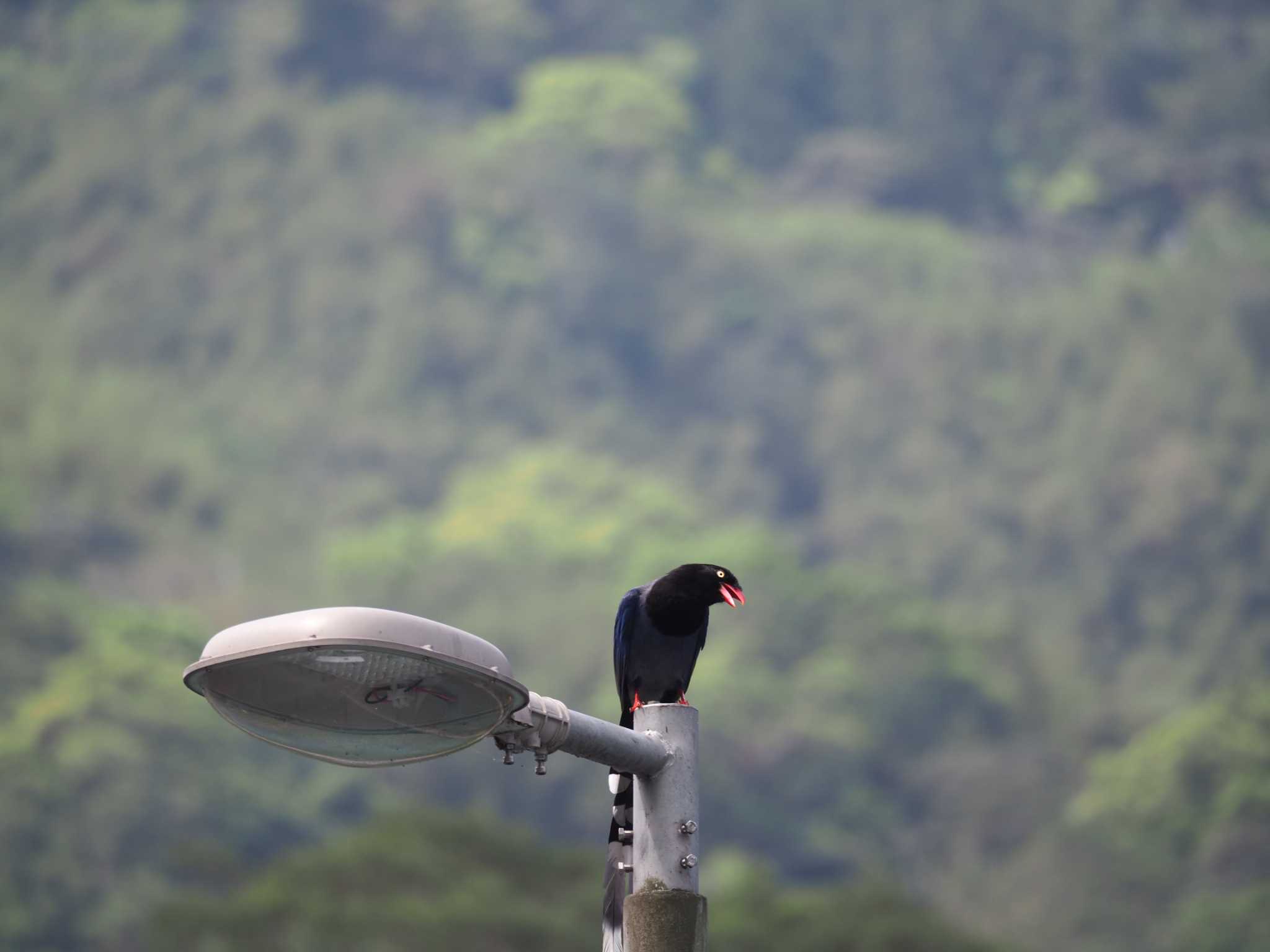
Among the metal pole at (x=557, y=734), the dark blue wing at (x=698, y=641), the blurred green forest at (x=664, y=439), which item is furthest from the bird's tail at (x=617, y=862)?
the blurred green forest at (x=664, y=439)

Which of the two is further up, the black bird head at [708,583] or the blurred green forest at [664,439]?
the blurred green forest at [664,439]

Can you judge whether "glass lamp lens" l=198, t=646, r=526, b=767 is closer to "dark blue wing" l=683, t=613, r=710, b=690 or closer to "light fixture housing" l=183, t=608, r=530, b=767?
"light fixture housing" l=183, t=608, r=530, b=767

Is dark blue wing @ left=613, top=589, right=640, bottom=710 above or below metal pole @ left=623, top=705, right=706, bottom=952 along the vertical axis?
above

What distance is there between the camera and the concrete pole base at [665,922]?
6.67 metres

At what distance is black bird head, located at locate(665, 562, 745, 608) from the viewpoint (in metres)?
9.91

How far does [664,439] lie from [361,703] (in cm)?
13423

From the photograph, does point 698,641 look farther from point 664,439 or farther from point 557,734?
point 664,439

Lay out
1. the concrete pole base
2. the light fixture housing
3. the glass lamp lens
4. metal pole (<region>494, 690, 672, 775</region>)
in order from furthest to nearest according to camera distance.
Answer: the concrete pole base < metal pole (<region>494, 690, 672, 775</region>) < the glass lamp lens < the light fixture housing

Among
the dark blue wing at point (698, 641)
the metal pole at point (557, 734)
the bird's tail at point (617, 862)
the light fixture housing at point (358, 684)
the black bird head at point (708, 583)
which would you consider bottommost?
the light fixture housing at point (358, 684)

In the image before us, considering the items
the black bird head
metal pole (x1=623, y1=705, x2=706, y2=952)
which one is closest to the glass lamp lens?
metal pole (x1=623, y1=705, x2=706, y2=952)

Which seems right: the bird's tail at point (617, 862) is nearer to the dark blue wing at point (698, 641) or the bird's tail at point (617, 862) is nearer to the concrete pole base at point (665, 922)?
the concrete pole base at point (665, 922)

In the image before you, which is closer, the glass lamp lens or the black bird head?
the glass lamp lens

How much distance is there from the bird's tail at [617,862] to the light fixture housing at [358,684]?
4.14 ft

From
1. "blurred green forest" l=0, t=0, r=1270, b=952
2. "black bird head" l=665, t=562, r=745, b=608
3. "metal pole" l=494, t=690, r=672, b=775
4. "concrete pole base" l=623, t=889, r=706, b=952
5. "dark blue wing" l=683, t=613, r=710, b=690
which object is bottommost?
"concrete pole base" l=623, t=889, r=706, b=952
